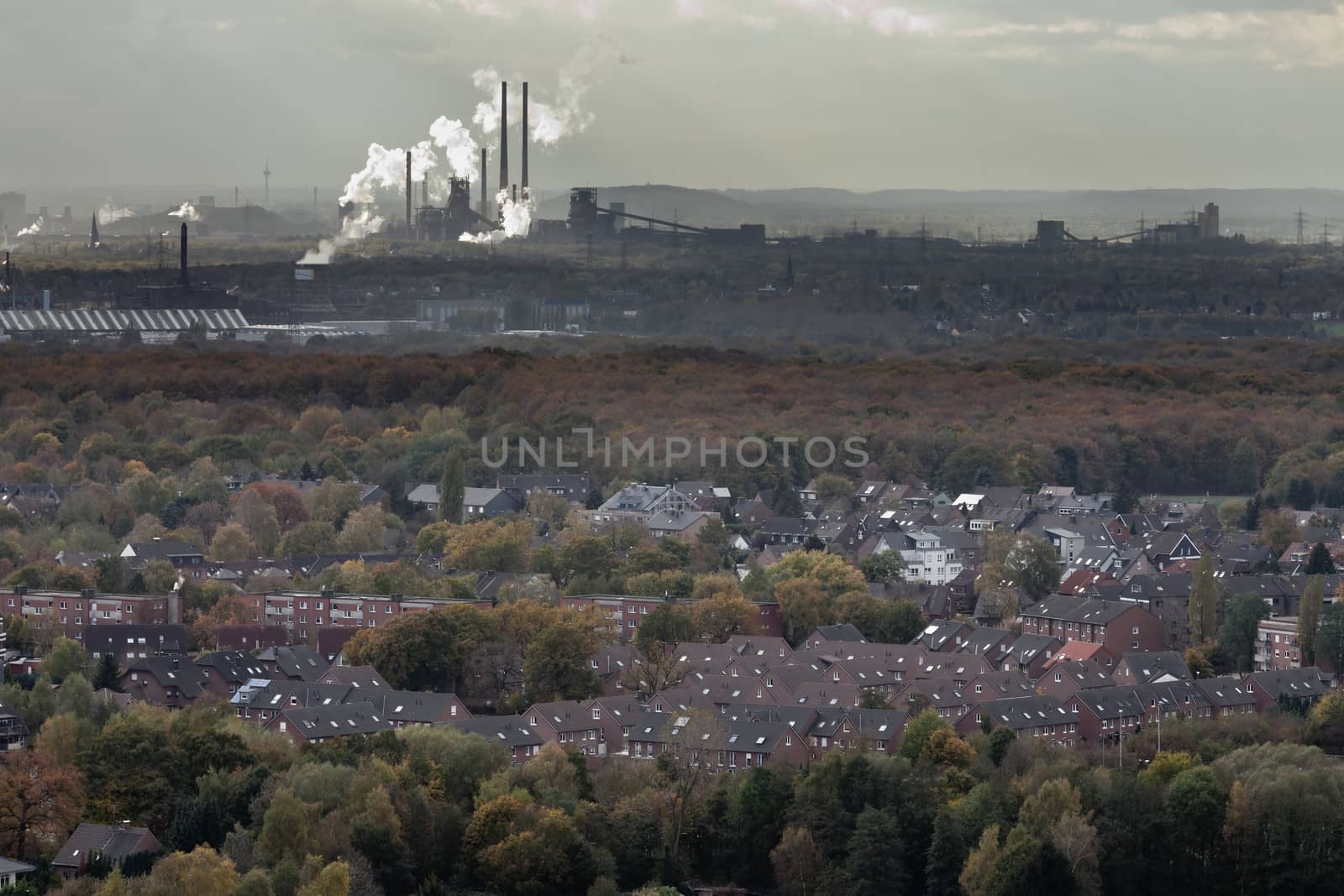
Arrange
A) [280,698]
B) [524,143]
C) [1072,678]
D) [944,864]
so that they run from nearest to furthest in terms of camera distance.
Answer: [944,864] → [280,698] → [1072,678] → [524,143]

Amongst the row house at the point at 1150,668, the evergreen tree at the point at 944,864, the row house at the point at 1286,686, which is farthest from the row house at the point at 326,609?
the evergreen tree at the point at 944,864

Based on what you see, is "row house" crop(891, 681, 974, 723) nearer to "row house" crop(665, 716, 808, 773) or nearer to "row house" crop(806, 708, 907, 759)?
"row house" crop(806, 708, 907, 759)

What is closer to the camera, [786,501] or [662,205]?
[786,501]

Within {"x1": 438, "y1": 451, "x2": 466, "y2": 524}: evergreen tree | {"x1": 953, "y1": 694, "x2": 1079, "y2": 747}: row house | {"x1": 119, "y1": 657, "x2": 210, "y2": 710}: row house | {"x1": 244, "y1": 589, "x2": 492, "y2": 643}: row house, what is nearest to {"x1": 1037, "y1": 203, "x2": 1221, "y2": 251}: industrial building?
{"x1": 438, "y1": 451, "x2": 466, "y2": 524}: evergreen tree

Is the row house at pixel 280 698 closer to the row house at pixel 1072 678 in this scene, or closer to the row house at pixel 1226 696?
the row house at pixel 1072 678

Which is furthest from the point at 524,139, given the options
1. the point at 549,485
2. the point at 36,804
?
the point at 36,804

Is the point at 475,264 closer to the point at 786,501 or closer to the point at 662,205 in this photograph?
the point at 662,205

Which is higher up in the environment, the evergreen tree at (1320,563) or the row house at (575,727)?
the evergreen tree at (1320,563)
